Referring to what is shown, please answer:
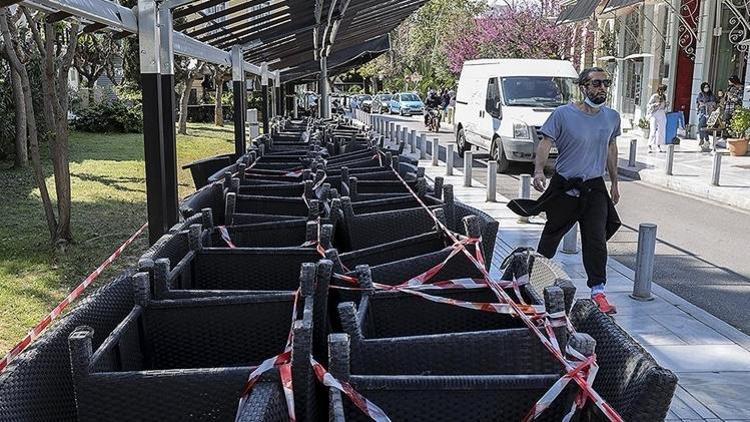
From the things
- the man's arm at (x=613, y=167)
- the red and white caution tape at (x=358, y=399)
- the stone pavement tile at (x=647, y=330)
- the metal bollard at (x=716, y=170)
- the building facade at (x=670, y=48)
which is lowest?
the stone pavement tile at (x=647, y=330)

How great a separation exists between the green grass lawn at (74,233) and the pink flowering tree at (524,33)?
18241 millimetres

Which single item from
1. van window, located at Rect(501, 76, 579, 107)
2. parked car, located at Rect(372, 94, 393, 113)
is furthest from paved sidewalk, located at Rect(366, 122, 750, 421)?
parked car, located at Rect(372, 94, 393, 113)

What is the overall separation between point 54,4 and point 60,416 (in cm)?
229

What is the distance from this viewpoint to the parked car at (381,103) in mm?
48406

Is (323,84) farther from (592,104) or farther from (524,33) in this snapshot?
(592,104)

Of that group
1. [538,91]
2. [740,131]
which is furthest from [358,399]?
[740,131]

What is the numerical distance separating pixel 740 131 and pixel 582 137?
13.6 metres

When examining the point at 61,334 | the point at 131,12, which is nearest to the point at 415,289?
the point at 61,334

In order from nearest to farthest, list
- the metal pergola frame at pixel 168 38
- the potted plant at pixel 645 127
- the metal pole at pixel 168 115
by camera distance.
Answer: the metal pergola frame at pixel 168 38 < the metal pole at pixel 168 115 < the potted plant at pixel 645 127

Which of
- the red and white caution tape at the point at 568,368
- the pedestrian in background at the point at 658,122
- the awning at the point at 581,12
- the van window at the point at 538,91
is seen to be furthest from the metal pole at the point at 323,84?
the red and white caution tape at the point at 568,368

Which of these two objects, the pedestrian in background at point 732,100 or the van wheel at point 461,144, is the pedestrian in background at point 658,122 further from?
the van wheel at point 461,144

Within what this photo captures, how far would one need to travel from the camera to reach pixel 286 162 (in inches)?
324

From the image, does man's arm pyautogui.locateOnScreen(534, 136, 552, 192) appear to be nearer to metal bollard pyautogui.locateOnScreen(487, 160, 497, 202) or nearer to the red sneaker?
the red sneaker

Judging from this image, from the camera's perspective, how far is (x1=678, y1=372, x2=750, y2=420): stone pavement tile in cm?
411
